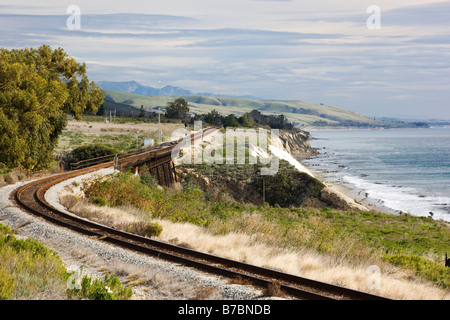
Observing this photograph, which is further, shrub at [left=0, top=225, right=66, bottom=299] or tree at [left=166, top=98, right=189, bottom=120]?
tree at [left=166, top=98, right=189, bottom=120]

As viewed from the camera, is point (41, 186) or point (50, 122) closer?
point (41, 186)

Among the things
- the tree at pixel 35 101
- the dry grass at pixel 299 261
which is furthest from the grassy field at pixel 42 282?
the tree at pixel 35 101

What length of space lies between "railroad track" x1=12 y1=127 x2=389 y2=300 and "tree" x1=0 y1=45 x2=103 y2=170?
1367 centimetres

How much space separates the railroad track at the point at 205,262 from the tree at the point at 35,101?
13669 millimetres

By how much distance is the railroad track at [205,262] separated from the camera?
9.80 m

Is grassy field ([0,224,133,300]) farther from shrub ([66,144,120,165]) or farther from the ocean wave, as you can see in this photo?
the ocean wave

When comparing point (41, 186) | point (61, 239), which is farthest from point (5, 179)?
point (61, 239)

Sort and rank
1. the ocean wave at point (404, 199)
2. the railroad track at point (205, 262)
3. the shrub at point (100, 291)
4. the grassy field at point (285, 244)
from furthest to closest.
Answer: the ocean wave at point (404, 199)
the grassy field at point (285, 244)
the railroad track at point (205, 262)
the shrub at point (100, 291)

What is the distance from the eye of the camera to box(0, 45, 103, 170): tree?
31953 millimetres

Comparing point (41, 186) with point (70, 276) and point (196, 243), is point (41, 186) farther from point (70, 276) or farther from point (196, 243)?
point (70, 276)

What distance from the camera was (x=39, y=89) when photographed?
116 ft

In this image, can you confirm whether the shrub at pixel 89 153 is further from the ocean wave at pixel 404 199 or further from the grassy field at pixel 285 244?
the ocean wave at pixel 404 199

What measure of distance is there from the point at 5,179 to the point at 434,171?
82.5m

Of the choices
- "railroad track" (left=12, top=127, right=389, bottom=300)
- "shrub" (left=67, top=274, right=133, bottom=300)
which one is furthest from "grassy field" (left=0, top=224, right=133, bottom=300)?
"railroad track" (left=12, top=127, right=389, bottom=300)
